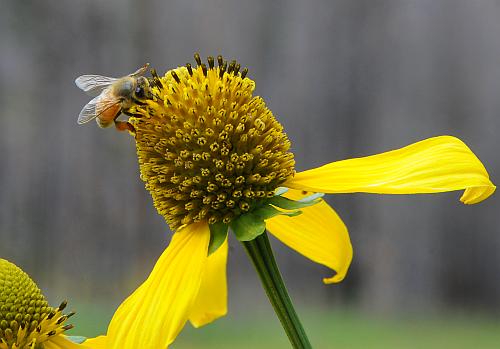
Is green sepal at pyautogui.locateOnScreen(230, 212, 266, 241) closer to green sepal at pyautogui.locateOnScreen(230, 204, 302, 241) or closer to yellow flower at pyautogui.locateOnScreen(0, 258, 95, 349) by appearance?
green sepal at pyautogui.locateOnScreen(230, 204, 302, 241)

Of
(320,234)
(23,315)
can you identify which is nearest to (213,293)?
(320,234)

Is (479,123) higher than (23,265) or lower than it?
higher

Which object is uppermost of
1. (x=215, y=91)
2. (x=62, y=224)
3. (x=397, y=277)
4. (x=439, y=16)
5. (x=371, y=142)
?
(x=439, y=16)

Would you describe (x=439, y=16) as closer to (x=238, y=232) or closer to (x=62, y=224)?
(x=62, y=224)

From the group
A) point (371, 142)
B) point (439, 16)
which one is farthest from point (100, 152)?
point (439, 16)

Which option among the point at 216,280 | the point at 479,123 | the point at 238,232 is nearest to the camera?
the point at 238,232

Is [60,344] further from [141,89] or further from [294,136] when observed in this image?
[294,136]

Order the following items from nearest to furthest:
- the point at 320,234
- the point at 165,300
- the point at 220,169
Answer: the point at 165,300
the point at 220,169
the point at 320,234
